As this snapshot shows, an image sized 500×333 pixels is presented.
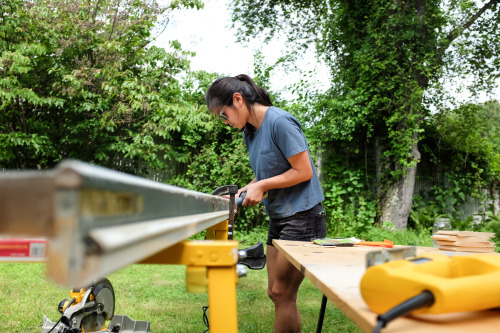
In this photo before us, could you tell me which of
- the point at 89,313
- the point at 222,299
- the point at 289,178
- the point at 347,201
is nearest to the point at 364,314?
the point at 222,299

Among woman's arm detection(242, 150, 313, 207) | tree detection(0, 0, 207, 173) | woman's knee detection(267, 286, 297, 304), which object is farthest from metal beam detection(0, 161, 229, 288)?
tree detection(0, 0, 207, 173)

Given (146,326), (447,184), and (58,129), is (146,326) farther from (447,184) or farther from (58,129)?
(447,184)

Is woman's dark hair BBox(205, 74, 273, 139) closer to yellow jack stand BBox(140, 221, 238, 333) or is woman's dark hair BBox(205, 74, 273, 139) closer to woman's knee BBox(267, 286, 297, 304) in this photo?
woman's knee BBox(267, 286, 297, 304)

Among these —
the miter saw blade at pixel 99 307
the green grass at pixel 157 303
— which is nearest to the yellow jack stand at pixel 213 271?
the miter saw blade at pixel 99 307

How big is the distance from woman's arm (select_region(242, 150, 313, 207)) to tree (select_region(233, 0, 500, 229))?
213 inches

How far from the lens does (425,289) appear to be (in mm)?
614

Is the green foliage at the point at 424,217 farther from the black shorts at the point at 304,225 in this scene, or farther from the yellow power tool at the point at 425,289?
the yellow power tool at the point at 425,289

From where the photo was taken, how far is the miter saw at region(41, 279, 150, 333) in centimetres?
206

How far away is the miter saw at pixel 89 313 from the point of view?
2.06 m

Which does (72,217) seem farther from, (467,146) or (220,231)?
(467,146)

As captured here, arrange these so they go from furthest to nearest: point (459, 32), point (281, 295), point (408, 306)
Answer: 1. point (459, 32)
2. point (281, 295)
3. point (408, 306)

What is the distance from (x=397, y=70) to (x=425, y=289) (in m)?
7.10

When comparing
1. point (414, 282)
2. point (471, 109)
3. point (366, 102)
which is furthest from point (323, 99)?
point (414, 282)

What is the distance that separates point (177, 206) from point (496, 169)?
9.08 meters
